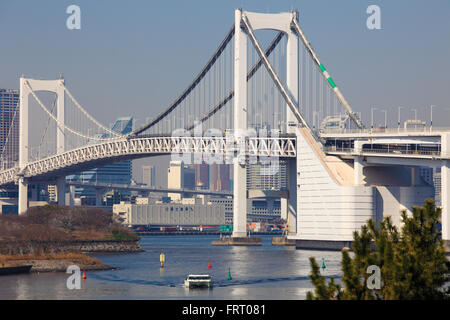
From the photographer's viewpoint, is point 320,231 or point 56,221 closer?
point 320,231

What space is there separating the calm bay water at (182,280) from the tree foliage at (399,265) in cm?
1833

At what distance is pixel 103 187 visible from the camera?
558 ft

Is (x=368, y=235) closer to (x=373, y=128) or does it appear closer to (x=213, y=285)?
(x=213, y=285)

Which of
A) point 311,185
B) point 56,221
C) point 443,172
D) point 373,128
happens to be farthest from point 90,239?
point 443,172

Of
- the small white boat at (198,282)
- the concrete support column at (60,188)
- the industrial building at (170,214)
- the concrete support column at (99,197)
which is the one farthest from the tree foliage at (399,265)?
the concrete support column at (99,197)

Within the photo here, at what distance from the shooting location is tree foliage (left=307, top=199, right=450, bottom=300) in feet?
73.2

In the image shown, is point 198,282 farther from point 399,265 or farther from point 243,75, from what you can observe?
point 243,75

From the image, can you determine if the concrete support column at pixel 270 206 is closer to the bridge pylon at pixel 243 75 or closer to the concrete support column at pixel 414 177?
the bridge pylon at pixel 243 75

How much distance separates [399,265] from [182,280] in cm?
2951

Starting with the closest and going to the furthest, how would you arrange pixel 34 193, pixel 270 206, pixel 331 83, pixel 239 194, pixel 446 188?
pixel 446 188
pixel 331 83
pixel 239 194
pixel 34 193
pixel 270 206

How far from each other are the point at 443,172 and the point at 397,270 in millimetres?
42545

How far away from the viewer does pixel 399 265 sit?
2242 cm

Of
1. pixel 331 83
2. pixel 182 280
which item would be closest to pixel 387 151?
pixel 331 83

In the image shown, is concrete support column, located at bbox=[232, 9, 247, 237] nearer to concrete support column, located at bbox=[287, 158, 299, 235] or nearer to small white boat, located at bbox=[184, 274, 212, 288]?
concrete support column, located at bbox=[287, 158, 299, 235]
